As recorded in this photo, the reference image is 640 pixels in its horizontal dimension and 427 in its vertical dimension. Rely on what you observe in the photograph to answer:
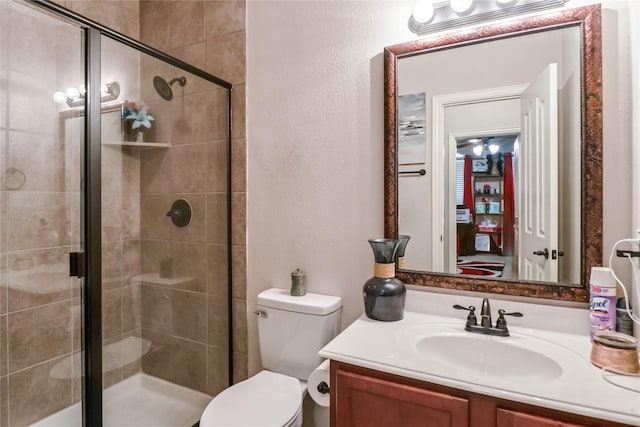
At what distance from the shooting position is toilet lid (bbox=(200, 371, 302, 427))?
1.21m

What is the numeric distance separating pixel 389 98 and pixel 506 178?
55cm

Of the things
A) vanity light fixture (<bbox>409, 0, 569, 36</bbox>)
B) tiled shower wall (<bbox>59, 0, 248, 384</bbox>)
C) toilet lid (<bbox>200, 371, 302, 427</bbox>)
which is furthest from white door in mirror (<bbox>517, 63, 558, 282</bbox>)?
tiled shower wall (<bbox>59, 0, 248, 384</bbox>)

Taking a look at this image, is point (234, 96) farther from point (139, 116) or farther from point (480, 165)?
point (480, 165)

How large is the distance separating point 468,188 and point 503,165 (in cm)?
14

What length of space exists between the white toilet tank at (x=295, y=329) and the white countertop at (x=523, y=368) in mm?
248

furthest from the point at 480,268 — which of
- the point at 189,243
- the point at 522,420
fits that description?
the point at 189,243

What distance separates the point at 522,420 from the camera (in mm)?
807

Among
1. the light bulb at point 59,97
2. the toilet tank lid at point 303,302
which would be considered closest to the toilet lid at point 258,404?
the toilet tank lid at point 303,302

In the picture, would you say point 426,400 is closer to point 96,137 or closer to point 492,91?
point 492,91

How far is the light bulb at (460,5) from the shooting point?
1.26 m

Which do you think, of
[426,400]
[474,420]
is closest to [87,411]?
[426,400]

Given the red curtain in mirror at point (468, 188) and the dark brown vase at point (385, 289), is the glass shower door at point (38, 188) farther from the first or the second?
the red curtain in mirror at point (468, 188)

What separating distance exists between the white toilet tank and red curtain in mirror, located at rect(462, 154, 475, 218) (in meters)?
0.68

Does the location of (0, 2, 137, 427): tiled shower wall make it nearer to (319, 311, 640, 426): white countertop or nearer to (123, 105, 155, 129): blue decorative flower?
(123, 105, 155, 129): blue decorative flower
